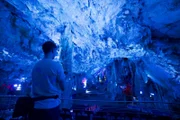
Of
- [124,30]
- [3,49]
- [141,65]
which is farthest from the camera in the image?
[141,65]

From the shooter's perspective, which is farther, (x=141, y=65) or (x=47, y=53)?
(x=141, y=65)

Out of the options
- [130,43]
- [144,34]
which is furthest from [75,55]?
[144,34]

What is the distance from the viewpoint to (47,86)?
5.87 ft

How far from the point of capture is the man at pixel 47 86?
174 centimetres

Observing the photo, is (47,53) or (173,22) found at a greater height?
(173,22)

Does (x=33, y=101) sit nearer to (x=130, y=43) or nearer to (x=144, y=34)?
(x=144, y=34)

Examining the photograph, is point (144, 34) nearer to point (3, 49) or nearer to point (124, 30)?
point (124, 30)

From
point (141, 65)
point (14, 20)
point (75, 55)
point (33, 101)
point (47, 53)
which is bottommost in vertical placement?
point (33, 101)

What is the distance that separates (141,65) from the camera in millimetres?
13922

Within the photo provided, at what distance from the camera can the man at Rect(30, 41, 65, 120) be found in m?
1.74

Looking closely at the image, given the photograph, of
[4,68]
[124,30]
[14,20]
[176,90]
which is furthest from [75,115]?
[4,68]

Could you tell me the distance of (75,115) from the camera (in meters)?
3.91

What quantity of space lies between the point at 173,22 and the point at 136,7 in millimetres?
2240

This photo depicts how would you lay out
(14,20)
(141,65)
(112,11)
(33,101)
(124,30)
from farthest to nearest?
(141,65), (14,20), (124,30), (112,11), (33,101)
